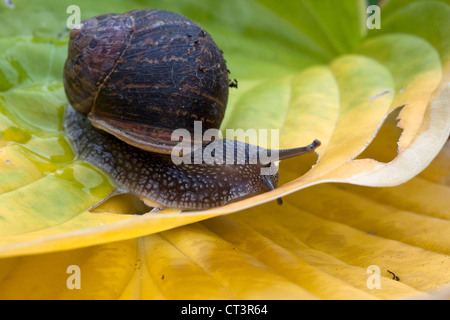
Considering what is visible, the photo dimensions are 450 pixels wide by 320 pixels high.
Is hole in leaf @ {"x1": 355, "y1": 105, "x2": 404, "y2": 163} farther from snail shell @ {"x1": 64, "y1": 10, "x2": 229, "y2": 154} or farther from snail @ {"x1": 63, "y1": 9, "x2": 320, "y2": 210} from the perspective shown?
snail shell @ {"x1": 64, "y1": 10, "x2": 229, "y2": 154}

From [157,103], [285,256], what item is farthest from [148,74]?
[285,256]

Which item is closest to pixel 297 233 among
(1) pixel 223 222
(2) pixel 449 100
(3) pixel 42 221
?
(1) pixel 223 222

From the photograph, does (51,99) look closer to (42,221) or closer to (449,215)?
(42,221)

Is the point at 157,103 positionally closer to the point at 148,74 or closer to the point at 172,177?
the point at 148,74

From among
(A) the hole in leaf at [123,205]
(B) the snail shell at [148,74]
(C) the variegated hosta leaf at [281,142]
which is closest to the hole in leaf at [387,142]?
(C) the variegated hosta leaf at [281,142]

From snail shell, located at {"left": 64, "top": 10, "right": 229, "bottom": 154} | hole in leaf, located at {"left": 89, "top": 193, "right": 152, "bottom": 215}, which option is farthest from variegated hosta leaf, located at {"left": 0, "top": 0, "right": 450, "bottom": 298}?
snail shell, located at {"left": 64, "top": 10, "right": 229, "bottom": 154}

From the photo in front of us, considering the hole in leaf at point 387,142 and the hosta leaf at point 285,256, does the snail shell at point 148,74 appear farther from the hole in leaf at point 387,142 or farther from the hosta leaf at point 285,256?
the hole in leaf at point 387,142
